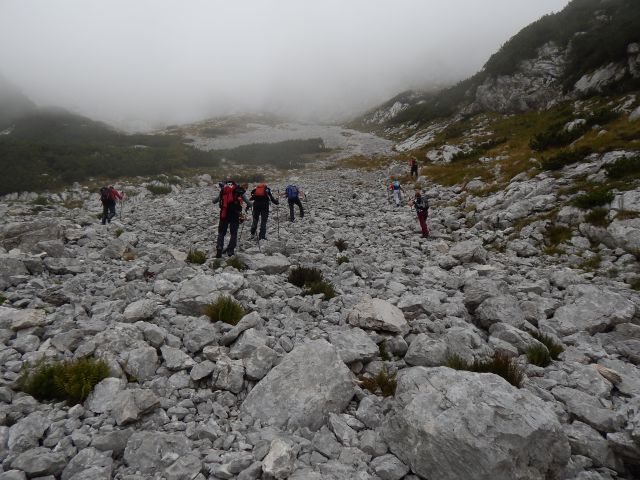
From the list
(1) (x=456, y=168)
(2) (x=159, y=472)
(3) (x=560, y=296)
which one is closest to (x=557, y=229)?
(3) (x=560, y=296)

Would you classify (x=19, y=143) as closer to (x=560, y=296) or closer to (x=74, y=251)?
(x=74, y=251)

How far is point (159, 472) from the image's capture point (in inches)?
149

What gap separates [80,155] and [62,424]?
46932 millimetres

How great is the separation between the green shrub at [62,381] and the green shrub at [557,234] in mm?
13159

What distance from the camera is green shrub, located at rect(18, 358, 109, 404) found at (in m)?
4.64

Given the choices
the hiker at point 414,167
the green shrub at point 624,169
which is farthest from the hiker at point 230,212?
the hiker at point 414,167

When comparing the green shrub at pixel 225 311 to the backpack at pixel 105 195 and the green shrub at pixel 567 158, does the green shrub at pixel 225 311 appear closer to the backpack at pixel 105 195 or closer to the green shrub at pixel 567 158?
the backpack at pixel 105 195

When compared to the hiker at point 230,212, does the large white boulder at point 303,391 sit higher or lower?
lower

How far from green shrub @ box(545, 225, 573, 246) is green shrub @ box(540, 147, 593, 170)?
607cm

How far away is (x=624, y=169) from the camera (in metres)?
13.0

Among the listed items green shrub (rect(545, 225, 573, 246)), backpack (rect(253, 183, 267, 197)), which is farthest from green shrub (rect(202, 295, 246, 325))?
green shrub (rect(545, 225, 573, 246))

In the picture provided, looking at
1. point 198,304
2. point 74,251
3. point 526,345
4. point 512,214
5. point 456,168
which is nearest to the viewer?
point 526,345

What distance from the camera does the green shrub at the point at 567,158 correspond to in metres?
16.2

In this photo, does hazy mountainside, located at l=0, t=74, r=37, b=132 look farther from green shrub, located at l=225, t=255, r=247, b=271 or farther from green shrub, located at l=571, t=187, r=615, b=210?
green shrub, located at l=571, t=187, r=615, b=210
